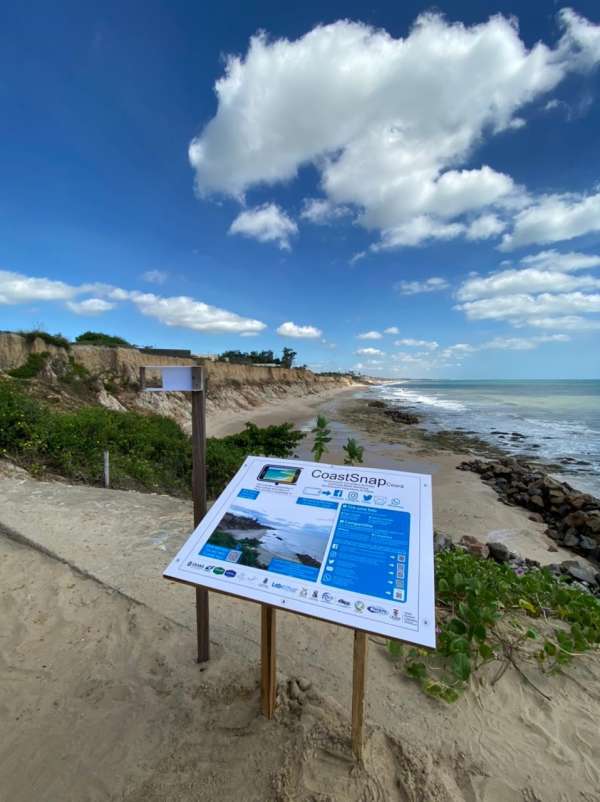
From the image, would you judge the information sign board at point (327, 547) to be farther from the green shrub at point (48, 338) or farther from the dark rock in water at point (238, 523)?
the green shrub at point (48, 338)

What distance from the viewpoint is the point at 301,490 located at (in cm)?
246

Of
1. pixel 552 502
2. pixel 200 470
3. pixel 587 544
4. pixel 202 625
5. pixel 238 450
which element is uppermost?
pixel 200 470

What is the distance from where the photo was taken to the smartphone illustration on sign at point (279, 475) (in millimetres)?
2551

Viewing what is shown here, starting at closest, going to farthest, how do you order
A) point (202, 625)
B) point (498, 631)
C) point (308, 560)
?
point (308, 560) < point (202, 625) < point (498, 631)

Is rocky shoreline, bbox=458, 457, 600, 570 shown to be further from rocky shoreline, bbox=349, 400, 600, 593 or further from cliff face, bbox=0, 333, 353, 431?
cliff face, bbox=0, 333, 353, 431

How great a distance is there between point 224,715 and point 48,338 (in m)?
21.0

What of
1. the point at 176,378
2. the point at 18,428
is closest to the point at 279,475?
the point at 176,378

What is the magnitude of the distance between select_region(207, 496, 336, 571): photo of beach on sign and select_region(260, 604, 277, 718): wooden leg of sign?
1.54ft

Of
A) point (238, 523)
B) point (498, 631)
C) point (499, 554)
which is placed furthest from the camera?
point (499, 554)

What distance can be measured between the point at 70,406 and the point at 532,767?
1681 centimetres

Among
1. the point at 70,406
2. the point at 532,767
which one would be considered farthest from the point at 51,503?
the point at 70,406

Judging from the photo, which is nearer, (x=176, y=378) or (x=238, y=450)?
(x=176, y=378)

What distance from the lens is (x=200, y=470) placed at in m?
2.83

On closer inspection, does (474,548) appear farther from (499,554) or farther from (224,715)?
(224,715)
